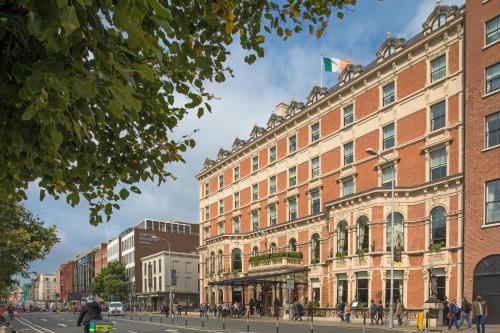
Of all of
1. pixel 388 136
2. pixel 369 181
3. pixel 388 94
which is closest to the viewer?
pixel 388 136

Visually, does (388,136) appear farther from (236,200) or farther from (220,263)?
(220,263)

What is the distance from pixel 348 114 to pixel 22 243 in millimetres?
27227

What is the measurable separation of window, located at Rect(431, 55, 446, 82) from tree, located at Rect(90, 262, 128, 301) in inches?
2778

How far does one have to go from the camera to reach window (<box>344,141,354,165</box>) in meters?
40.7

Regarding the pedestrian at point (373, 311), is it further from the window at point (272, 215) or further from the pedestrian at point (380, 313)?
the window at point (272, 215)

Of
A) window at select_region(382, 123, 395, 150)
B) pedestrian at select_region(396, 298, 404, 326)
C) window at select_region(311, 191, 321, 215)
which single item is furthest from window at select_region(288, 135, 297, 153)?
pedestrian at select_region(396, 298, 404, 326)

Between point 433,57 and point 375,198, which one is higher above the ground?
point 433,57

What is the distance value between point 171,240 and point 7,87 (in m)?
99.1

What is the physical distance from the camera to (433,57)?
1319 inches

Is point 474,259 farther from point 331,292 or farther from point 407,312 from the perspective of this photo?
point 331,292

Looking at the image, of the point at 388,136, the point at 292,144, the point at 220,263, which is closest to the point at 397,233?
the point at 388,136

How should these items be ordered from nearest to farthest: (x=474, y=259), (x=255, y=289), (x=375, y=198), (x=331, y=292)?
(x=474, y=259)
(x=375, y=198)
(x=331, y=292)
(x=255, y=289)

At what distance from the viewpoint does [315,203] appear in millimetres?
45344

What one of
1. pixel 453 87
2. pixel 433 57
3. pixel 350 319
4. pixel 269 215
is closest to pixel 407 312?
pixel 350 319
